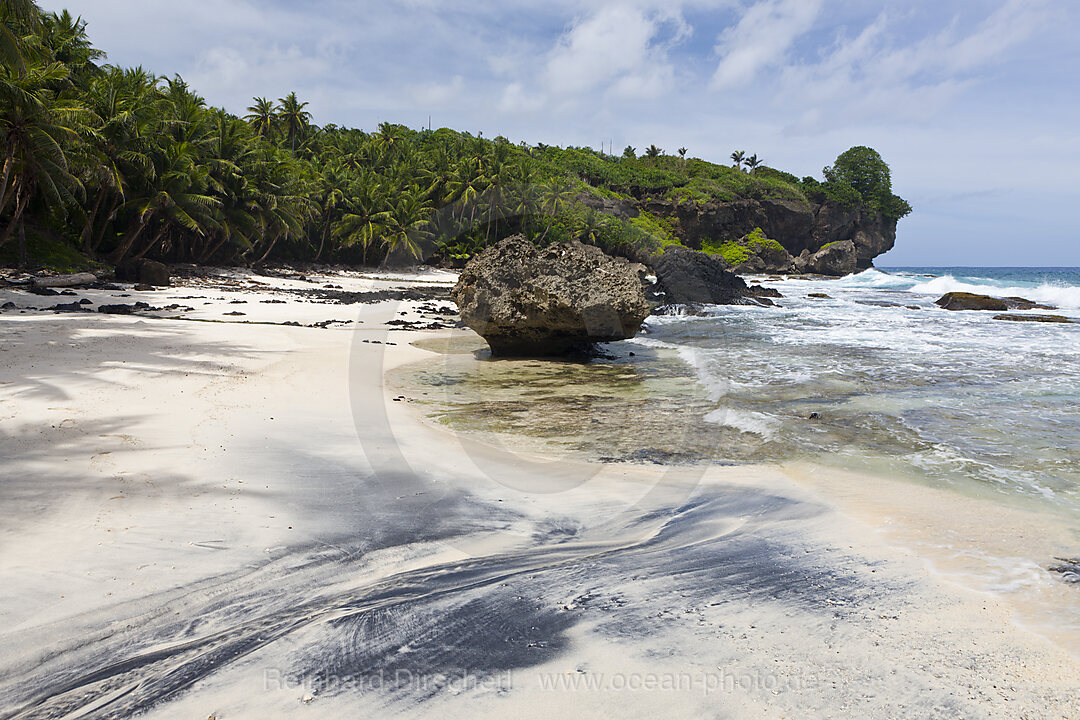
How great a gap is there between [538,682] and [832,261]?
87.4 metres

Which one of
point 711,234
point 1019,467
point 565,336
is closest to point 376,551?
point 1019,467

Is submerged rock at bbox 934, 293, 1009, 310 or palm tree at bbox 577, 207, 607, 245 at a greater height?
palm tree at bbox 577, 207, 607, 245

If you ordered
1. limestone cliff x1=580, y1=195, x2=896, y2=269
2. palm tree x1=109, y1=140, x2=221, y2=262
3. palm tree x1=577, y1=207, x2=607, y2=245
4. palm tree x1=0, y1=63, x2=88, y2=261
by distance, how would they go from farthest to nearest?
limestone cliff x1=580, y1=195, x2=896, y2=269
palm tree x1=577, y1=207, x2=607, y2=245
palm tree x1=109, y1=140, x2=221, y2=262
palm tree x1=0, y1=63, x2=88, y2=261

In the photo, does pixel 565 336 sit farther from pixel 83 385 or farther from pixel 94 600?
pixel 94 600

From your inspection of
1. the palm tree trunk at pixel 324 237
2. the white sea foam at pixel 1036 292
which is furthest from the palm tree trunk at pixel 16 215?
the white sea foam at pixel 1036 292

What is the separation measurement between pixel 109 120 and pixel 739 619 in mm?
33931

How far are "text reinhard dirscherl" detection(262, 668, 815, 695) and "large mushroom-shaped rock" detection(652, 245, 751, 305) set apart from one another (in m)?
30.5

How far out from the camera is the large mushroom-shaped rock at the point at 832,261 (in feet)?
262

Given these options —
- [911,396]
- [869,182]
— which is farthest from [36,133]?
[869,182]

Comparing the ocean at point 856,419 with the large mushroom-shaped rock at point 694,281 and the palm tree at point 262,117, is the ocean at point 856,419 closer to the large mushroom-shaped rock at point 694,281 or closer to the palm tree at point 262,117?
the large mushroom-shaped rock at point 694,281

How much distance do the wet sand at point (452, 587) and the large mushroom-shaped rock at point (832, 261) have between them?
82.5 m

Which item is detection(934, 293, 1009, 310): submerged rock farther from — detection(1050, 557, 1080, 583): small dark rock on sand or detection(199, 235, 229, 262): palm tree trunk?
detection(199, 235, 229, 262): palm tree trunk

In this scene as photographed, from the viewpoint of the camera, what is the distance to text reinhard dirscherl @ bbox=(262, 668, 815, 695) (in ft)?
8.07

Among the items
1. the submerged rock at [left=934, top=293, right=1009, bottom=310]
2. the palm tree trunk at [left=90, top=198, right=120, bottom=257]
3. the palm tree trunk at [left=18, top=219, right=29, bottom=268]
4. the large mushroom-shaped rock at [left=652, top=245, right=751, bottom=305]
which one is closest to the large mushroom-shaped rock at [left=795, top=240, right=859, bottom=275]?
the submerged rock at [left=934, top=293, right=1009, bottom=310]
